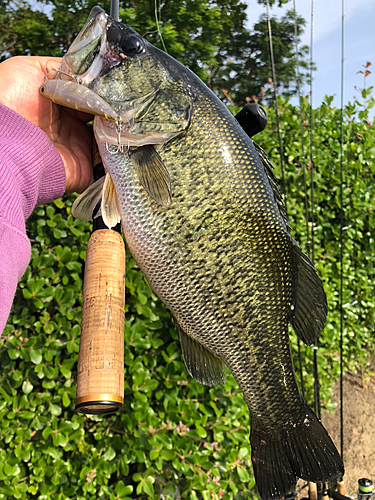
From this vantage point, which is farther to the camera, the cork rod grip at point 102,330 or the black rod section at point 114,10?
the black rod section at point 114,10

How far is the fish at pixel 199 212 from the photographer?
1193mm

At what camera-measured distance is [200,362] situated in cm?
132

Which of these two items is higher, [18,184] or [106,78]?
[106,78]

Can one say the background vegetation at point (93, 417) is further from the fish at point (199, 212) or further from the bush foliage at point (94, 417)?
the fish at point (199, 212)

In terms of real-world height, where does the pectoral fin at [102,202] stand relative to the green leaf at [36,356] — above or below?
above

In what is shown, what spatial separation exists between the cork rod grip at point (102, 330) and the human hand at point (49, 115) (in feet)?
1.06

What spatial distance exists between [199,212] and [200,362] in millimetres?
483

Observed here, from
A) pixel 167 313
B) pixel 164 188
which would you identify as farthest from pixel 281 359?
pixel 167 313

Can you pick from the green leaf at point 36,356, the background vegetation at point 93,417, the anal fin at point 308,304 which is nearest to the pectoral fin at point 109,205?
the anal fin at point 308,304

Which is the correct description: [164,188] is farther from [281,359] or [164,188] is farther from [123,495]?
[123,495]

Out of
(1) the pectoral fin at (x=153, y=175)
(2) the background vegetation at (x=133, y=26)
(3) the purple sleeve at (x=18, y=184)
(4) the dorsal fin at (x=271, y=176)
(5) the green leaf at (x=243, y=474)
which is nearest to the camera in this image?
(3) the purple sleeve at (x=18, y=184)

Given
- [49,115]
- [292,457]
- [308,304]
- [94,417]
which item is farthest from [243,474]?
[49,115]

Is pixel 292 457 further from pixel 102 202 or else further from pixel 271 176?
pixel 102 202

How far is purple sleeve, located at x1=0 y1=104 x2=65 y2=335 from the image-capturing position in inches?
40.1
